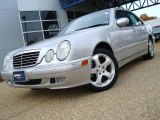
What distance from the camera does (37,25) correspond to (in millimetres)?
17078

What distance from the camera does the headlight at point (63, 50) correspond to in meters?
4.07

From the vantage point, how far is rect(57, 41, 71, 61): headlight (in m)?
4.07

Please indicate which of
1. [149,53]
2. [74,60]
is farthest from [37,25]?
[74,60]

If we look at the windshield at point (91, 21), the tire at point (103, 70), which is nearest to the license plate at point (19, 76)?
the tire at point (103, 70)

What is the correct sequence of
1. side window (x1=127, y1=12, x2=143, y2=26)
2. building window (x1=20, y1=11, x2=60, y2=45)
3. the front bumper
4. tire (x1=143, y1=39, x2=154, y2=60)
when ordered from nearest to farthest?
1. the front bumper
2. side window (x1=127, y1=12, x2=143, y2=26)
3. tire (x1=143, y1=39, x2=154, y2=60)
4. building window (x1=20, y1=11, x2=60, y2=45)

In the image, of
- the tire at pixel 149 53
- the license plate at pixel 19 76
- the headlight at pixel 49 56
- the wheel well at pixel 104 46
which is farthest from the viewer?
the tire at pixel 149 53

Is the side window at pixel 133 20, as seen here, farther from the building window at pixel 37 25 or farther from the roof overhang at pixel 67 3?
the roof overhang at pixel 67 3

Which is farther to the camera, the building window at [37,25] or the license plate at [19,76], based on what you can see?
the building window at [37,25]

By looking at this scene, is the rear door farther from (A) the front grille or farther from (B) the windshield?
(A) the front grille

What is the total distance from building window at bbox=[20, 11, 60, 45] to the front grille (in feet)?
37.7

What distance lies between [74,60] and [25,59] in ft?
2.87

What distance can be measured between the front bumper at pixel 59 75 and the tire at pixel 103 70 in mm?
237

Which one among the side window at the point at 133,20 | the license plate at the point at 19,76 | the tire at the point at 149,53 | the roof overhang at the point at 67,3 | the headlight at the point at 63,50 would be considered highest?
the roof overhang at the point at 67,3

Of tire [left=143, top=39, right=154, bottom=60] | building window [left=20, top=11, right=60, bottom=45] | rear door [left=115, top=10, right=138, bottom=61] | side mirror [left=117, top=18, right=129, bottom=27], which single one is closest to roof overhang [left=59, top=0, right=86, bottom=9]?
building window [left=20, top=11, right=60, bottom=45]
